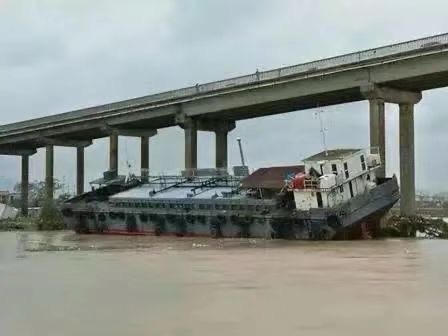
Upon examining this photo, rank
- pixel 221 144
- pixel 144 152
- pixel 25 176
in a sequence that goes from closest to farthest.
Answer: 1. pixel 221 144
2. pixel 144 152
3. pixel 25 176

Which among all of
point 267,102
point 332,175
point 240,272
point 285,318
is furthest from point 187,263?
point 267,102

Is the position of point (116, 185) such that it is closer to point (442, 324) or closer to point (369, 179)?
point (369, 179)

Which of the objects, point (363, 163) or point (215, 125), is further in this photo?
point (215, 125)

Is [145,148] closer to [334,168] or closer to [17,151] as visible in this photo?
[17,151]

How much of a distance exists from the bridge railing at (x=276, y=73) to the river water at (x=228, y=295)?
91.5ft

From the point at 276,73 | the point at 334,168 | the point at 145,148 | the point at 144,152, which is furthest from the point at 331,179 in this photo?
the point at 145,148

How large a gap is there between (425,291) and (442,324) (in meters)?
5.01

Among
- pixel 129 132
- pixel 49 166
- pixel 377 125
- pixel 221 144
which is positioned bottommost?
pixel 49 166

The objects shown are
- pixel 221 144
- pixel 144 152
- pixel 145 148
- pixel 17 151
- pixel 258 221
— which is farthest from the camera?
pixel 17 151

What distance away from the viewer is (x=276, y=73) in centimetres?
6775

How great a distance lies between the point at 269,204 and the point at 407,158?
20166 millimetres

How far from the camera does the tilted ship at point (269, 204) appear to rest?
4391 centimetres

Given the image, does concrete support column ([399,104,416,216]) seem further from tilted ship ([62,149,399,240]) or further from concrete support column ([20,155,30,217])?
concrete support column ([20,155,30,217])

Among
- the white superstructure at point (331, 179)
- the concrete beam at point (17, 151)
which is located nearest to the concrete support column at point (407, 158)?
the white superstructure at point (331, 179)
